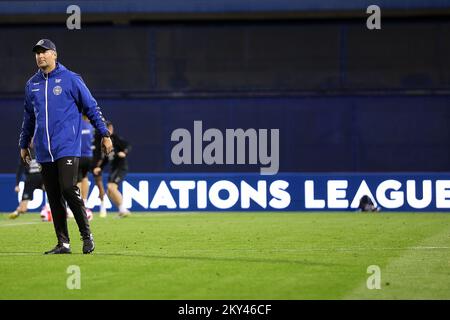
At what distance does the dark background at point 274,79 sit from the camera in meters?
30.4

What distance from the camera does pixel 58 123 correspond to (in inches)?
537

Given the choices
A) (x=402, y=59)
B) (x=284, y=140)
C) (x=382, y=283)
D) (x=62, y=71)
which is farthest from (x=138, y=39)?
(x=382, y=283)

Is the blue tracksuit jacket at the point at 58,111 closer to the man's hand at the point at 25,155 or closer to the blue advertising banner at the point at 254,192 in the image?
the man's hand at the point at 25,155

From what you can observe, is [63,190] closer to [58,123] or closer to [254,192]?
[58,123]

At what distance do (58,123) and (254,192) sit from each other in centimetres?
1464

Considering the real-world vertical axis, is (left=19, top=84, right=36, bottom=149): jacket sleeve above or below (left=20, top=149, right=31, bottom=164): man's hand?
above

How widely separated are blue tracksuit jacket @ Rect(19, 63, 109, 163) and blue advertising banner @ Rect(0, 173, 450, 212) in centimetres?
1388

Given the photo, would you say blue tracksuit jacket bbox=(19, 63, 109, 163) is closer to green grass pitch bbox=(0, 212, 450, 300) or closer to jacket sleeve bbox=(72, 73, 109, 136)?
jacket sleeve bbox=(72, 73, 109, 136)

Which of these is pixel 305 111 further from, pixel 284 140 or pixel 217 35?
pixel 217 35

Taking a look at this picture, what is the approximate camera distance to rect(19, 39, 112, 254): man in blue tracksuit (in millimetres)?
13648

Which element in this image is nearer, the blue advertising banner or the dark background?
the blue advertising banner

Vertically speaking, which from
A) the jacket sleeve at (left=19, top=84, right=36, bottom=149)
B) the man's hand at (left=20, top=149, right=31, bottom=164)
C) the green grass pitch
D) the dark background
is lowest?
the green grass pitch

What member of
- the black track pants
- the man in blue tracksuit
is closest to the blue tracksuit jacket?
the man in blue tracksuit

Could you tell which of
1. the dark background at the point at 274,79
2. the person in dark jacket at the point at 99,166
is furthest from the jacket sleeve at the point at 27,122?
the dark background at the point at 274,79
